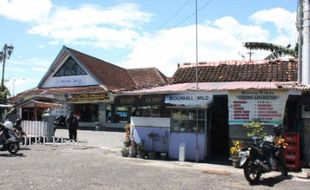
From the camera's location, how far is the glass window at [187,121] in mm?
17064

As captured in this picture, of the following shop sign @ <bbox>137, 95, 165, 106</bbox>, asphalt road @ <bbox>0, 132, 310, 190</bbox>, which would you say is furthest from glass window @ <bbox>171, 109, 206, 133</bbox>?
asphalt road @ <bbox>0, 132, 310, 190</bbox>

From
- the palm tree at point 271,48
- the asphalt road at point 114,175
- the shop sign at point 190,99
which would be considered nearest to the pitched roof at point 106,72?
the palm tree at point 271,48

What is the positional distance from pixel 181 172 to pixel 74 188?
4419mm

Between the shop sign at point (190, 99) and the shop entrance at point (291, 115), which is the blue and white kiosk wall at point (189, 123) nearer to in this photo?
the shop sign at point (190, 99)

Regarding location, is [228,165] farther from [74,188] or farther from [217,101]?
[74,188]

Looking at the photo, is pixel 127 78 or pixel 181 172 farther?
pixel 127 78

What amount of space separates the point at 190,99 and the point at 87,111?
24.3 meters

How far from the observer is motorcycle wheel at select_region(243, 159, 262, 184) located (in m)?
12.0

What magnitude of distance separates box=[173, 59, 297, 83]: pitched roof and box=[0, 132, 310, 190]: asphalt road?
6.45m

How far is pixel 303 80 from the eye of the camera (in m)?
17.4

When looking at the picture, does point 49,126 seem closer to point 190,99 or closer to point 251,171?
point 190,99

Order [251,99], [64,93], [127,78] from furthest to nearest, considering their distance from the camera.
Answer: [127,78] → [64,93] → [251,99]

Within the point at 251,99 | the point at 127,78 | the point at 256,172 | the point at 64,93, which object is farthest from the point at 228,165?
the point at 127,78

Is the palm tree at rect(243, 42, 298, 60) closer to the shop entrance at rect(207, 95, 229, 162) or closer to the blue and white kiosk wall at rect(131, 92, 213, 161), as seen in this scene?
the shop entrance at rect(207, 95, 229, 162)
